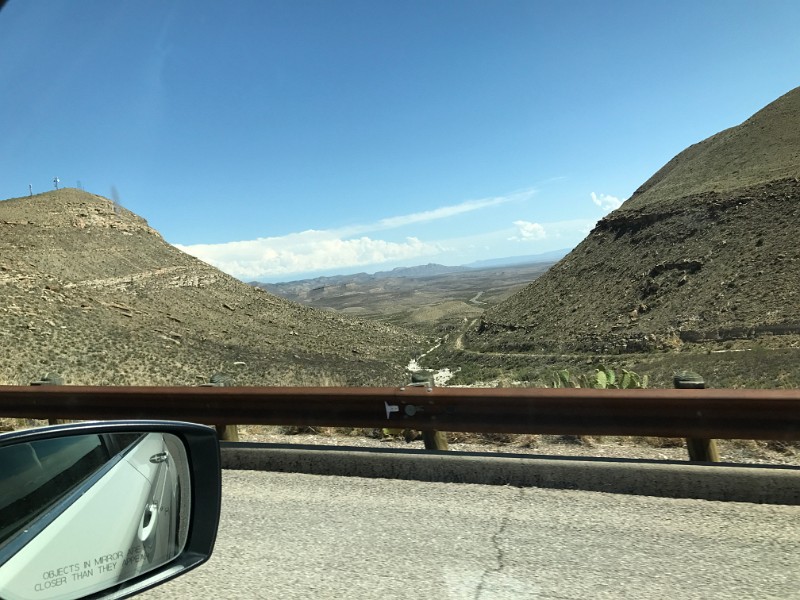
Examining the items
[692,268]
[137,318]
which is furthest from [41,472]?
[692,268]

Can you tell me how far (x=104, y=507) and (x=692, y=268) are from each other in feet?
174

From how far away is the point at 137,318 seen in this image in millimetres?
44469

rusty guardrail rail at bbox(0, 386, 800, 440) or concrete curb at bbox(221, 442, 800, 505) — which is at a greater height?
rusty guardrail rail at bbox(0, 386, 800, 440)

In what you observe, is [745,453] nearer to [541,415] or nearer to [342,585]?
[541,415]

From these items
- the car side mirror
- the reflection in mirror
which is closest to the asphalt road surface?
the car side mirror

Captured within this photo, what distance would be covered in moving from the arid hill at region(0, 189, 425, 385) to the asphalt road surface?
17.5m

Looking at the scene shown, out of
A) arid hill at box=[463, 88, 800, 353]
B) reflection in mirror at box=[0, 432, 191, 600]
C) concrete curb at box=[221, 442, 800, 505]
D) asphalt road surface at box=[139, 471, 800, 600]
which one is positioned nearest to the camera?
reflection in mirror at box=[0, 432, 191, 600]

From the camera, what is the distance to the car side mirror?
1958 millimetres

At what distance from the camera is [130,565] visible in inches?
89.7

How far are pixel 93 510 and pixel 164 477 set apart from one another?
413 millimetres

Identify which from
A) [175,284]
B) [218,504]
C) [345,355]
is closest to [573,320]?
[345,355]

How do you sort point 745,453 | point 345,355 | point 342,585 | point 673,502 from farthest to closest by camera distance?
point 345,355
point 745,453
point 673,502
point 342,585

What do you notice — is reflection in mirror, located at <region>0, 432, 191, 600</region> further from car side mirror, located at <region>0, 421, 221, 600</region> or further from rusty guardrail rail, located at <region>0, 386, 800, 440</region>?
rusty guardrail rail, located at <region>0, 386, 800, 440</region>

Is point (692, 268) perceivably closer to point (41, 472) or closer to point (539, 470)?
point (539, 470)
